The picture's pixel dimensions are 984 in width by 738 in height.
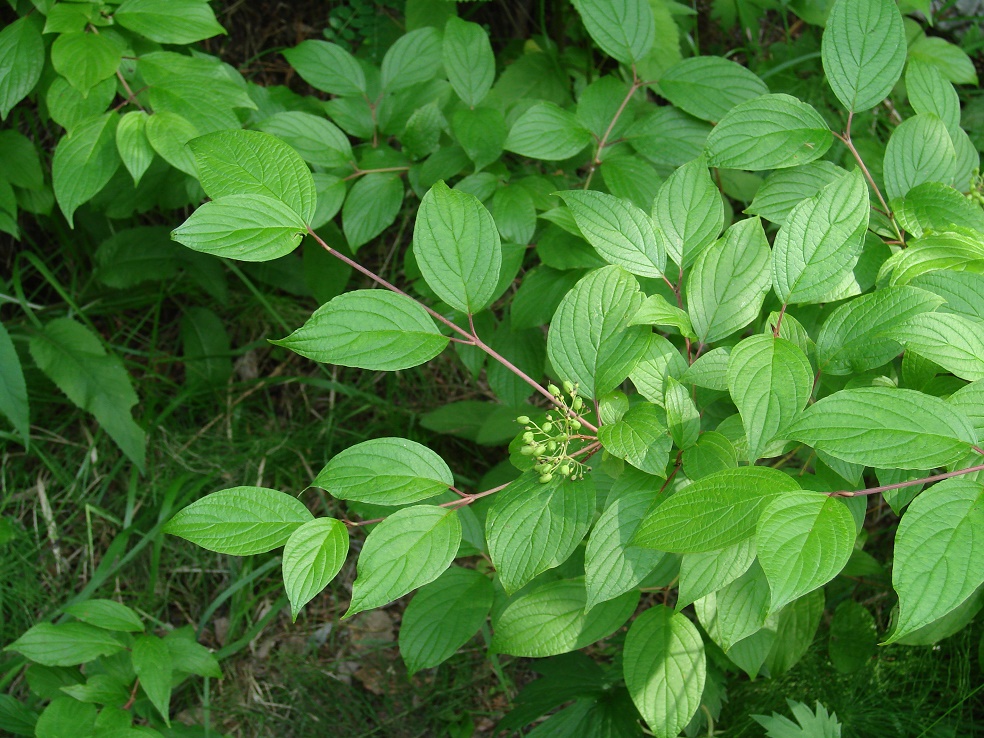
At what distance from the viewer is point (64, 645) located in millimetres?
1694

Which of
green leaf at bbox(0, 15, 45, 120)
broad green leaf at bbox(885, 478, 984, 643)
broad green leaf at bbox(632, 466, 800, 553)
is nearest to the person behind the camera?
broad green leaf at bbox(885, 478, 984, 643)

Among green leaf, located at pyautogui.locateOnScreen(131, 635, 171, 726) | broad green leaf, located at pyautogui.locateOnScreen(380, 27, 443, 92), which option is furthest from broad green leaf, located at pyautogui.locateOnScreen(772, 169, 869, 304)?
green leaf, located at pyautogui.locateOnScreen(131, 635, 171, 726)

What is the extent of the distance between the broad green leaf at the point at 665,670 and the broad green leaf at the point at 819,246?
1.69ft

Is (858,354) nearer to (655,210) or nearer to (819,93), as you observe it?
(655,210)

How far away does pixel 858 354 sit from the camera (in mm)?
995

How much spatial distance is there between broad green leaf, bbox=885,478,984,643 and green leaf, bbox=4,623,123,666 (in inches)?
62.4

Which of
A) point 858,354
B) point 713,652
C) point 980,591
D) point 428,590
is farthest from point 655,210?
point 980,591

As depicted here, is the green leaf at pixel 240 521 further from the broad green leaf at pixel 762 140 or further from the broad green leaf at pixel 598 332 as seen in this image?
the broad green leaf at pixel 762 140

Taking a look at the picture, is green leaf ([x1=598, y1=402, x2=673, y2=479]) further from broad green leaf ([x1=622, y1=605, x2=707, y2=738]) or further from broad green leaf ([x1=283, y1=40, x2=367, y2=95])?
broad green leaf ([x1=283, y1=40, x2=367, y2=95])

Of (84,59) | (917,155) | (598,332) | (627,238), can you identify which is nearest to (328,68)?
(84,59)

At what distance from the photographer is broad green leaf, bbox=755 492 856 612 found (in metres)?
0.79

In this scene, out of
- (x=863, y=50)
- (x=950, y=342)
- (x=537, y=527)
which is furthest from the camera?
(x=863, y=50)

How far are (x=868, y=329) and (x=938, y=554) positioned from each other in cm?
31

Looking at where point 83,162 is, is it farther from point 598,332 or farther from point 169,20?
point 598,332
